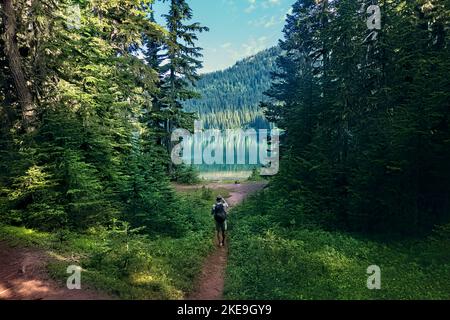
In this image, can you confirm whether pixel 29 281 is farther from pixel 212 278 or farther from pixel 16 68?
pixel 16 68

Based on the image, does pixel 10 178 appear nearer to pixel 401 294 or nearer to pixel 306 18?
pixel 401 294

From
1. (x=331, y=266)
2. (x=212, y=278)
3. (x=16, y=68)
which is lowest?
(x=212, y=278)

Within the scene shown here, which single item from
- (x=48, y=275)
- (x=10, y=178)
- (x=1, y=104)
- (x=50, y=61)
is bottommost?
(x=48, y=275)

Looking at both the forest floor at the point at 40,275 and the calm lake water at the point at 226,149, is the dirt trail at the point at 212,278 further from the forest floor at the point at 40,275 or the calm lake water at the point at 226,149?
the calm lake water at the point at 226,149

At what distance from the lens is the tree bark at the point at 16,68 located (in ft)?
44.6

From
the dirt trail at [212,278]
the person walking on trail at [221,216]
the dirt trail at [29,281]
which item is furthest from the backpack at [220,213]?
the dirt trail at [29,281]

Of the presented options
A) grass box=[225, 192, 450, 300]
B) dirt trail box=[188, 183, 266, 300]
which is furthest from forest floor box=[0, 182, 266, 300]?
grass box=[225, 192, 450, 300]

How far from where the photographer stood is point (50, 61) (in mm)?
Result: 15375

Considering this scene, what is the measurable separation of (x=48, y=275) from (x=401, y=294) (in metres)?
9.15

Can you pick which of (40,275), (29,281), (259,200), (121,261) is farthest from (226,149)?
(29,281)

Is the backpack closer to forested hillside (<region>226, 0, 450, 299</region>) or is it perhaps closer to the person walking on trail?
the person walking on trail

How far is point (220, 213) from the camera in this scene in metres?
15.9

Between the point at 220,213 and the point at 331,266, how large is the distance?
6.09m
